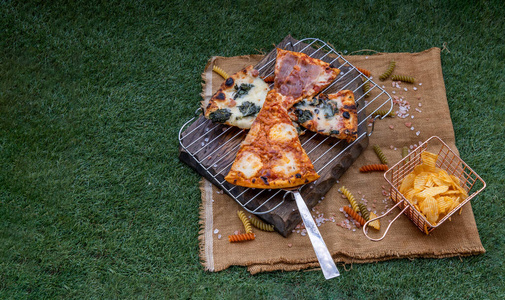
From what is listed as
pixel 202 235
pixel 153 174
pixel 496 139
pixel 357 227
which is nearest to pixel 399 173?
pixel 357 227

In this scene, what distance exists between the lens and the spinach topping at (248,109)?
4688 mm

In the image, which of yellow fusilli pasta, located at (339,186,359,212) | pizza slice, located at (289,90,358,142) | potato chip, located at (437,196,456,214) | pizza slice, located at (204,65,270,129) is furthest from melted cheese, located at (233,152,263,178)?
potato chip, located at (437,196,456,214)

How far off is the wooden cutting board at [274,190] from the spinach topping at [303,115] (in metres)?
0.19

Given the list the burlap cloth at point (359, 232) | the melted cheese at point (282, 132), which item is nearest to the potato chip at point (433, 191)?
the burlap cloth at point (359, 232)

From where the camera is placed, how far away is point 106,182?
4.87 m

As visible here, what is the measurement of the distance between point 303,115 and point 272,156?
521 millimetres

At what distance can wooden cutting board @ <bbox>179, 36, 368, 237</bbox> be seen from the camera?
451 centimetres

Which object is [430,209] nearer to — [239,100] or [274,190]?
[274,190]

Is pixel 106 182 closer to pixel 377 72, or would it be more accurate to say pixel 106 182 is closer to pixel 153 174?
pixel 153 174

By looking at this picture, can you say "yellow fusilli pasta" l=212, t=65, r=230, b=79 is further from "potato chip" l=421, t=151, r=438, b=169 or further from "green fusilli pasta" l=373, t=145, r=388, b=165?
"potato chip" l=421, t=151, r=438, b=169

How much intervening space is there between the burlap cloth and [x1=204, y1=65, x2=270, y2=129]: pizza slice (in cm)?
67

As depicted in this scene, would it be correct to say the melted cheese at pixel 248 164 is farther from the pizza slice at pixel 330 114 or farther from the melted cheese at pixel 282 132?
the pizza slice at pixel 330 114

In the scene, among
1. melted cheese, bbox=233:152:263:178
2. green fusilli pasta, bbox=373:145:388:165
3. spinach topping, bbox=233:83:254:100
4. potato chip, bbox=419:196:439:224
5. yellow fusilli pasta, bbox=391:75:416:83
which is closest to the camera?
potato chip, bbox=419:196:439:224

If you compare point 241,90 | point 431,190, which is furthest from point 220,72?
point 431,190
